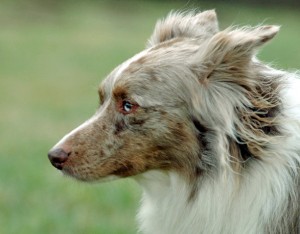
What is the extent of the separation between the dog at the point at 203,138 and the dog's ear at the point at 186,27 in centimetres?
23

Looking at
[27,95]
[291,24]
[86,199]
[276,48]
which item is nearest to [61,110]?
[27,95]

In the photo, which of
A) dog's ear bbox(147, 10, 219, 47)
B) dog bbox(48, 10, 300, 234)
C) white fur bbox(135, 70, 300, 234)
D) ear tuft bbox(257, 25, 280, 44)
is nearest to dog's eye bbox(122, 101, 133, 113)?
dog bbox(48, 10, 300, 234)

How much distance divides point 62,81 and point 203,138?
13484 mm

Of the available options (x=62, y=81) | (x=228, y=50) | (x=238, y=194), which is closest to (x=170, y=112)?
(x=228, y=50)

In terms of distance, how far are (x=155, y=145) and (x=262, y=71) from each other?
2.60ft

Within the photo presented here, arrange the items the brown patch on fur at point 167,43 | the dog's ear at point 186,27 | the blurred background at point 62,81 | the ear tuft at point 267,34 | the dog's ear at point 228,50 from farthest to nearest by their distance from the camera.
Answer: the blurred background at point 62,81
the dog's ear at point 186,27
the brown patch on fur at point 167,43
the dog's ear at point 228,50
the ear tuft at point 267,34

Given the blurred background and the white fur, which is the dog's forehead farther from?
the blurred background

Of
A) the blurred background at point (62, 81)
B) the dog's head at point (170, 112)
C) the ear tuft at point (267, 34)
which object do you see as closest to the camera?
the ear tuft at point (267, 34)

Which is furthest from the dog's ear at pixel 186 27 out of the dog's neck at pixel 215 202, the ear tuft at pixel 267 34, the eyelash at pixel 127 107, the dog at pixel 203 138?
the dog's neck at pixel 215 202

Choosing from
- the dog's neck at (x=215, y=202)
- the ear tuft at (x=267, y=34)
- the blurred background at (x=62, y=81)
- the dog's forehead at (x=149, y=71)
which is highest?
the ear tuft at (x=267, y=34)

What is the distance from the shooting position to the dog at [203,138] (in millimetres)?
5352

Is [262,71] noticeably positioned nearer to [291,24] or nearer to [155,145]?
[155,145]

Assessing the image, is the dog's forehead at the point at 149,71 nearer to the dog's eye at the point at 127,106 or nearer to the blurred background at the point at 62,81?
the dog's eye at the point at 127,106

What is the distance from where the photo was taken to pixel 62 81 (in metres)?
18.8
